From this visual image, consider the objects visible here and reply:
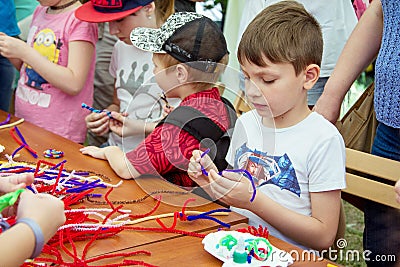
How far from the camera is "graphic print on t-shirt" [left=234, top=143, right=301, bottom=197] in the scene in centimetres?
138

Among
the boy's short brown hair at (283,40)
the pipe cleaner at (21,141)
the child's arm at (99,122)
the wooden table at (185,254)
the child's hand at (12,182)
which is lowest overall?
the child's arm at (99,122)

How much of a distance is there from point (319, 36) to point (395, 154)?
363mm

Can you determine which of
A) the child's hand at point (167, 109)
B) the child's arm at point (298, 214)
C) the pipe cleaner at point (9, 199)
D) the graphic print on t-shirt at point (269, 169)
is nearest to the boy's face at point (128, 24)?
the child's hand at point (167, 109)

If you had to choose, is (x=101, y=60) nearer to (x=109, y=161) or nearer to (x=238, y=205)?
(x=109, y=161)

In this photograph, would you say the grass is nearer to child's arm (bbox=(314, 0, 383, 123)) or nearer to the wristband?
child's arm (bbox=(314, 0, 383, 123))

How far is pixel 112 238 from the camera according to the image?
1.15m

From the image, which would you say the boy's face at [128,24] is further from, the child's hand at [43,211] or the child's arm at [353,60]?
the child's hand at [43,211]

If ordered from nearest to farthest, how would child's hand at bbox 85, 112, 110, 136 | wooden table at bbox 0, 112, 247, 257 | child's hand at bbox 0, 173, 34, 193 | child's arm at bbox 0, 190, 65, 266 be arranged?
child's arm at bbox 0, 190, 65, 266
child's hand at bbox 0, 173, 34, 193
wooden table at bbox 0, 112, 247, 257
child's hand at bbox 85, 112, 110, 136

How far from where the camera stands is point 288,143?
4.63 feet

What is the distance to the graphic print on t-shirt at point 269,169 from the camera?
4.54 ft

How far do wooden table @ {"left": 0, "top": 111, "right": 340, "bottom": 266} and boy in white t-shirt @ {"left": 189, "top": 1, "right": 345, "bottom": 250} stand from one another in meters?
0.10

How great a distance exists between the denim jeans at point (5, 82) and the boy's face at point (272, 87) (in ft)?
5.32

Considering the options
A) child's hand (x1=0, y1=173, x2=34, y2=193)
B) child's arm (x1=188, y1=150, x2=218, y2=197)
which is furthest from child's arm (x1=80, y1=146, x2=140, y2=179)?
child's hand (x1=0, y1=173, x2=34, y2=193)

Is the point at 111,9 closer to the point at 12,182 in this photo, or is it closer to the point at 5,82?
the point at 5,82
